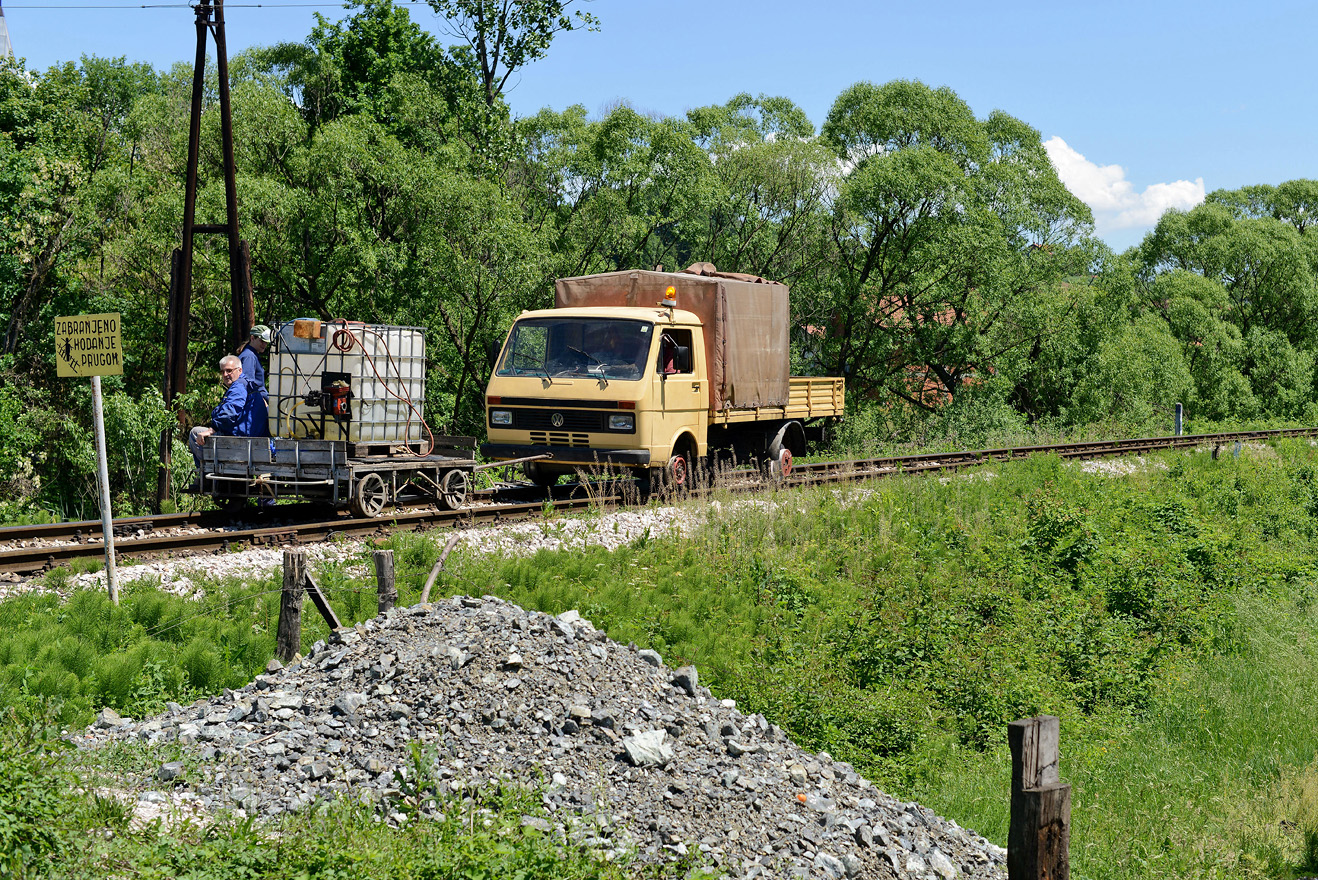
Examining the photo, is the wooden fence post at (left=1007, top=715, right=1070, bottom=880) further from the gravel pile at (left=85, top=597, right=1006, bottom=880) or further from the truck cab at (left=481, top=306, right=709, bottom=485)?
the truck cab at (left=481, top=306, right=709, bottom=485)

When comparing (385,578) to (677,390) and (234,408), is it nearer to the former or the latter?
(234,408)

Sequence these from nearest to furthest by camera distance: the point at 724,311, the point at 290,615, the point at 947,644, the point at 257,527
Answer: the point at 290,615, the point at 947,644, the point at 257,527, the point at 724,311

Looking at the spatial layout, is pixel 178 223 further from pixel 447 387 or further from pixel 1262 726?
pixel 1262 726

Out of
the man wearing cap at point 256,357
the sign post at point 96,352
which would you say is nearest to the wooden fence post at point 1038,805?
the sign post at point 96,352

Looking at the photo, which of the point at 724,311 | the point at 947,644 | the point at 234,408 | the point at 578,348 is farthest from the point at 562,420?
the point at 947,644

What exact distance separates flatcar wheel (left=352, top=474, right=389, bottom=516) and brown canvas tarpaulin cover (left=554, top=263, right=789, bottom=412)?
199 inches

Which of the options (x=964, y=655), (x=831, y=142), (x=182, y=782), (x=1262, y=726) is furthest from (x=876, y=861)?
(x=831, y=142)

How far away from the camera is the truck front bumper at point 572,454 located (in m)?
14.4

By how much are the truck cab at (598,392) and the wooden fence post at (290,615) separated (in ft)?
22.4

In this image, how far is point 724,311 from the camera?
53.6 ft

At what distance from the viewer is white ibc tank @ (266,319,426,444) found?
13188 millimetres

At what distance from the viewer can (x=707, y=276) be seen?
17.0 m

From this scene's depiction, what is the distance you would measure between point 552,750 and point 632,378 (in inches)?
343

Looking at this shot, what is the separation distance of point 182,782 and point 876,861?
374 cm
